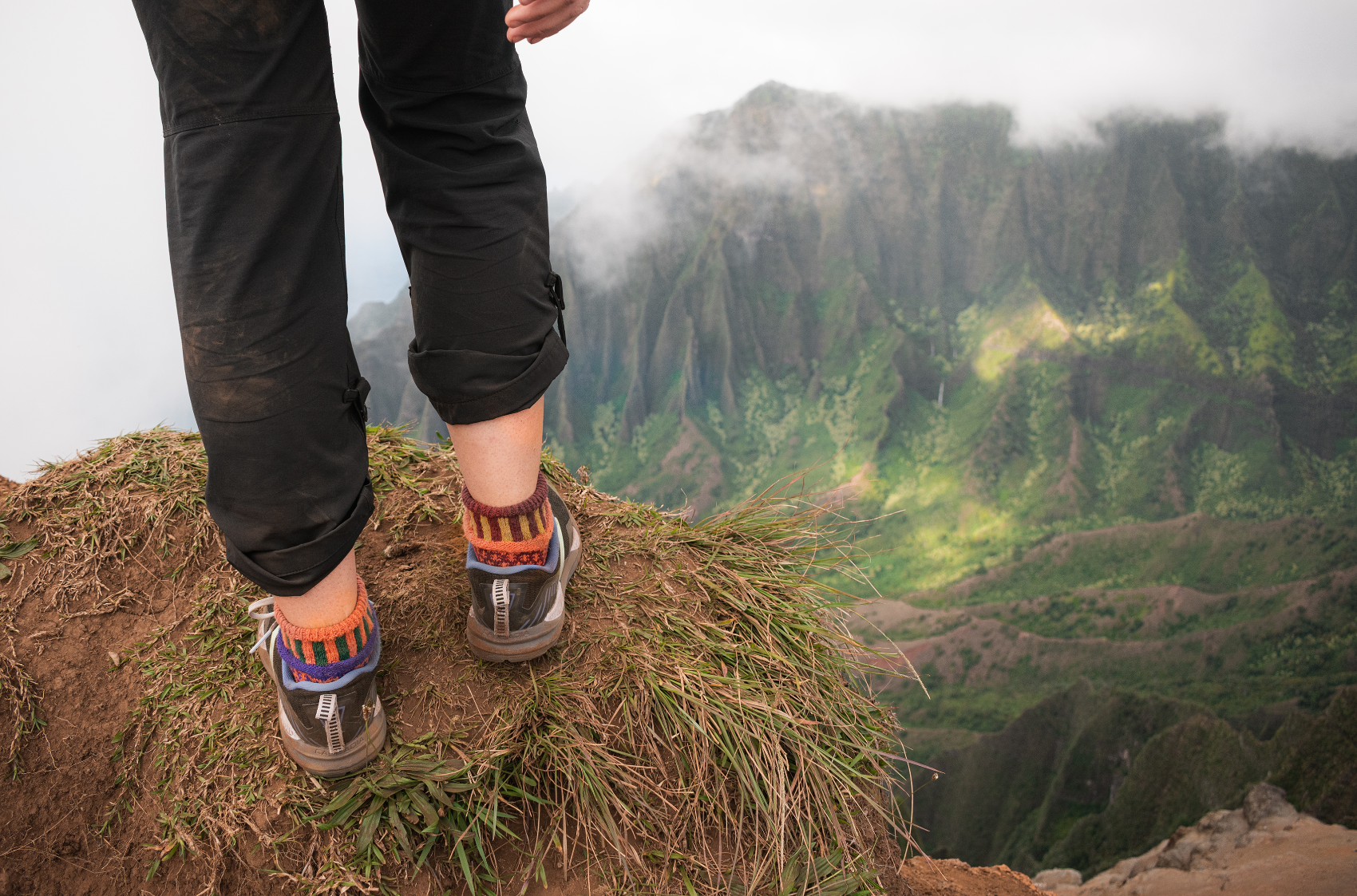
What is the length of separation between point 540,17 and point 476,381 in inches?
28.9

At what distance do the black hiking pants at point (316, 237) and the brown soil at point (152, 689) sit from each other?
70cm

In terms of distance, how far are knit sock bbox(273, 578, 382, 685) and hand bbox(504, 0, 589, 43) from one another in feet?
4.21

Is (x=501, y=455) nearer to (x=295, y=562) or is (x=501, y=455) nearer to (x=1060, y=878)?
(x=295, y=562)

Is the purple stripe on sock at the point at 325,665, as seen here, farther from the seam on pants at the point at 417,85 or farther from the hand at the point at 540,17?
the hand at the point at 540,17

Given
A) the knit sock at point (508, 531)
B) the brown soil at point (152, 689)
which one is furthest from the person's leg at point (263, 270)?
the brown soil at point (152, 689)

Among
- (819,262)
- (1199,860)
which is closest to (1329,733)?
(1199,860)

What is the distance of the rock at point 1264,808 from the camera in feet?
21.4

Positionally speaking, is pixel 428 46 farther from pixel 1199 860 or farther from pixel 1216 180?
pixel 1216 180

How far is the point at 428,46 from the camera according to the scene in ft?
4.75

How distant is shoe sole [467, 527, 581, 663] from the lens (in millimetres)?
2004

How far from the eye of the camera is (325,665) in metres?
1.69

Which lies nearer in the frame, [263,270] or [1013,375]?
[263,270]

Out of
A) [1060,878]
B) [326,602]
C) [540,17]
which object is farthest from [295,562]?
[1060,878]

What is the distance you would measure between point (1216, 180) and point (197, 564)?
4346 cm
